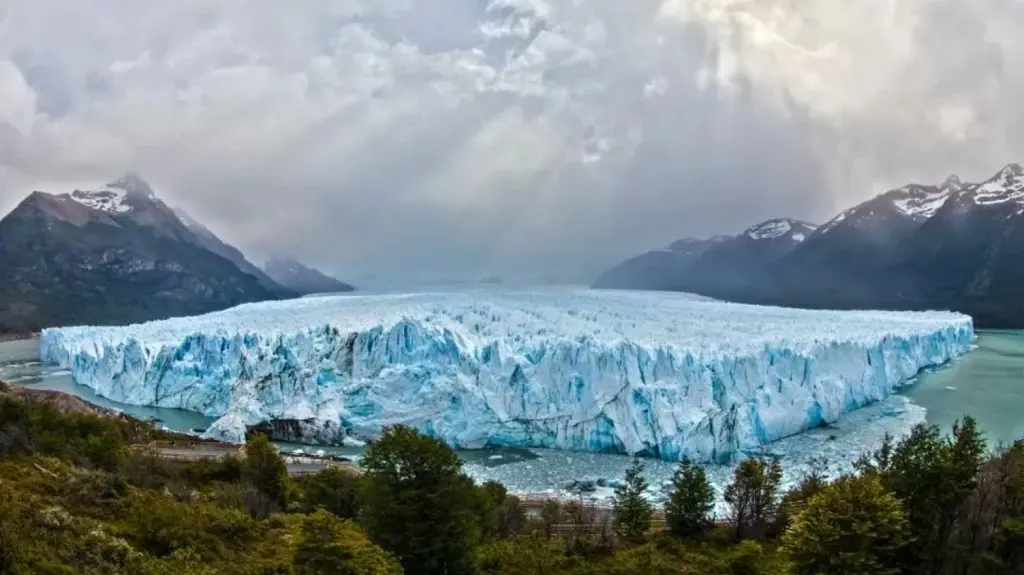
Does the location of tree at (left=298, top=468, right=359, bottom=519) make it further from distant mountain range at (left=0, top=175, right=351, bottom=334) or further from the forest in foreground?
distant mountain range at (left=0, top=175, right=351, bottom=334)

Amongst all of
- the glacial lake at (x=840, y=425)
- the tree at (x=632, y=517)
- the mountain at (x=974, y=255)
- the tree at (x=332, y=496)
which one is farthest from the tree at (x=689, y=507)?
the mountain at (x=974, y=255)

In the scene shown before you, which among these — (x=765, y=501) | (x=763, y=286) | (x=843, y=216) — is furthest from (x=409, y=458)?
(x=843, y=216)

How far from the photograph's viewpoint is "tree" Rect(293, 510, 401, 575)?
8297mm

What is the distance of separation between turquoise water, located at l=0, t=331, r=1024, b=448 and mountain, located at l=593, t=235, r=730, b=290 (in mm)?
50943

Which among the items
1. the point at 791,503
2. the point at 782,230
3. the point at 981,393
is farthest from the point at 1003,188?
the point at 791,503

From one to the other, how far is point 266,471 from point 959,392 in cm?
3451

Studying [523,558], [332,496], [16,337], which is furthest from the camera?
[16,337]

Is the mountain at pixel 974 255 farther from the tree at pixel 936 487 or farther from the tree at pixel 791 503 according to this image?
the tree at pixel 936 487

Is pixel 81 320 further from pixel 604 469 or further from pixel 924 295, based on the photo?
pixel 924 295

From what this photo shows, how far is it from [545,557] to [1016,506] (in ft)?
27.4

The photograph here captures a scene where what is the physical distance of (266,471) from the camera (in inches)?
717

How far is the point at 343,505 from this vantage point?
693 inches

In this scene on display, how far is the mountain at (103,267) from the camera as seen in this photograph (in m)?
95.2

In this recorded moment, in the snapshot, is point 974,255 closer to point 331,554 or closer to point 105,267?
point 331,554
